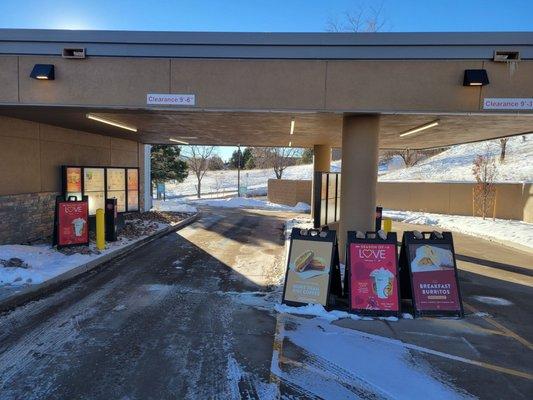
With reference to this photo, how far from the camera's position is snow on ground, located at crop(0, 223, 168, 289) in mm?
7301

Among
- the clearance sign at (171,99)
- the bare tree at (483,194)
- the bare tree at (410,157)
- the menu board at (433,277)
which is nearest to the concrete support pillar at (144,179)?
the clearance sign at (171,99)

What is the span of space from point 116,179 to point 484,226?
15522 mm

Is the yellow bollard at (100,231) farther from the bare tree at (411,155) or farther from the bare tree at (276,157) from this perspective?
the bare tree at (411,155)

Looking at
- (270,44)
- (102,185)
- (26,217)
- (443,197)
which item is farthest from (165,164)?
(270,44)

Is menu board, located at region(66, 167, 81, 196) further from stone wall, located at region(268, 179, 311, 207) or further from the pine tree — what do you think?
stone wall, located at region(268, 179, 311, 207)

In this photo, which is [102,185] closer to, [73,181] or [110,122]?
[73,181]

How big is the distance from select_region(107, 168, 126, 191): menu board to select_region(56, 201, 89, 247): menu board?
5460 millimetres

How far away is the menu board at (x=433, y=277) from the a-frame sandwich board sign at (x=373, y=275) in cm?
38

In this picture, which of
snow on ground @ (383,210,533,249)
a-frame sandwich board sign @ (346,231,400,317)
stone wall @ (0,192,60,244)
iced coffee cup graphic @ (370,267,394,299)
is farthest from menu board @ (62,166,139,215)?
snow on ground @ (383,210,533,249)

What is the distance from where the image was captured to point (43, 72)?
7.68 m

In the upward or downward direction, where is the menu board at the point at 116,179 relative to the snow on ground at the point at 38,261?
upward

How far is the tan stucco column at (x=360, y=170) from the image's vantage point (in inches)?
327

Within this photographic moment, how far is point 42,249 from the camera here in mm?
9773

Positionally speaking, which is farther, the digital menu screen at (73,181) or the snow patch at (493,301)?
the digital menu screen at (73,181)
